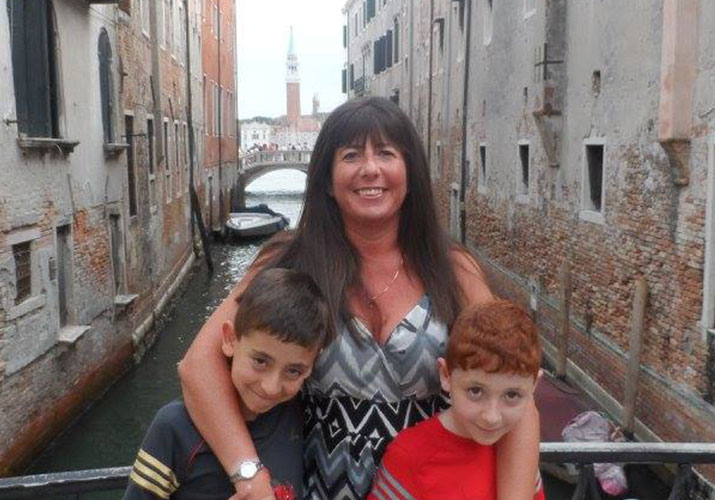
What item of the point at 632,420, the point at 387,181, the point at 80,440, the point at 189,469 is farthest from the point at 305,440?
the point at 80,440

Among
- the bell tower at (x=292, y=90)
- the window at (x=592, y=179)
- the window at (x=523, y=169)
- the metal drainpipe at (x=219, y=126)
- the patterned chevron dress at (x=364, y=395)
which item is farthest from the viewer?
the bell tower at (x=292, y=90)

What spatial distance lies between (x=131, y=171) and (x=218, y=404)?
906 centimetres

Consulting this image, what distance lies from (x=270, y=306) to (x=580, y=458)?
0.75m

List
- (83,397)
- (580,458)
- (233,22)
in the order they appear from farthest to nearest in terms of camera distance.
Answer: (233,22)
(83,397)
(580,458)

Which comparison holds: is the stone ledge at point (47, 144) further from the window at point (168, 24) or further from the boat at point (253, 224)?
the boat at point (253, 224)

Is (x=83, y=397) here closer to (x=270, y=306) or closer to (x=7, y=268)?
(x=7, y=268)

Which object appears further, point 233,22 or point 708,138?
point 233,22

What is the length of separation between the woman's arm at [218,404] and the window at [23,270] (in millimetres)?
4809

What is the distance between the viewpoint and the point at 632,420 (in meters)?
6.05

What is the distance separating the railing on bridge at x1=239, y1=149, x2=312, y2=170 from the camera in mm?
37000

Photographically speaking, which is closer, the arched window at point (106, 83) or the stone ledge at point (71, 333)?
the stone ledge at point (71, 333)

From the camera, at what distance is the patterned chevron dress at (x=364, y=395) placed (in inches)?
54.4

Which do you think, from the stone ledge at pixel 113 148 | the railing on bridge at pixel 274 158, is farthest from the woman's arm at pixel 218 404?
the railing on bridge at pixel 274 158

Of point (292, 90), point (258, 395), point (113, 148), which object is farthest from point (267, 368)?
point (292, 90)
